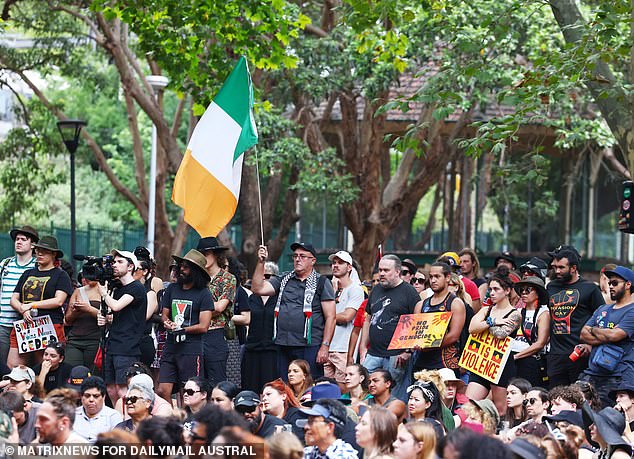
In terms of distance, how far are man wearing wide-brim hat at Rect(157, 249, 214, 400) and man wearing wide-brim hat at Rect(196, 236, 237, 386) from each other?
162mm

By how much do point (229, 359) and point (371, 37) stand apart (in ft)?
25.5

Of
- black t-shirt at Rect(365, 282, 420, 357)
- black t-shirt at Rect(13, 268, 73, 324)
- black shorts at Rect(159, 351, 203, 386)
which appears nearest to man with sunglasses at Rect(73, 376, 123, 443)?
black shorts at Rect(159, 351, 203, 386)

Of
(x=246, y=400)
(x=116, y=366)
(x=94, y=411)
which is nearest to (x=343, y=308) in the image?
(x=116, y=366)

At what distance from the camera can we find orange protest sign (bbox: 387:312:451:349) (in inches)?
479

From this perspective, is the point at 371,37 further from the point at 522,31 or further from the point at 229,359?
the point at 229,359

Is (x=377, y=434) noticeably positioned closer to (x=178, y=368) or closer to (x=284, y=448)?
(x=284, y=448)

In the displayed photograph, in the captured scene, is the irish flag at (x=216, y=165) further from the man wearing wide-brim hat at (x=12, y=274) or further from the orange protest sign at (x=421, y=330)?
the orange protest sign at (x=421, y=330)

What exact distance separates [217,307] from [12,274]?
7.82 ft

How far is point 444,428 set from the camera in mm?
10266

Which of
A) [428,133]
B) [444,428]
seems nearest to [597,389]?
[444,428]

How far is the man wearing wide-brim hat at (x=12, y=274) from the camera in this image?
42.2ft

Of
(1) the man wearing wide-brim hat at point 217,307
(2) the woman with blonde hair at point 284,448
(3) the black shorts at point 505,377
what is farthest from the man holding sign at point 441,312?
(2) the woman with blonde hair at point 284,448

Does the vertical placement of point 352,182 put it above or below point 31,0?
below

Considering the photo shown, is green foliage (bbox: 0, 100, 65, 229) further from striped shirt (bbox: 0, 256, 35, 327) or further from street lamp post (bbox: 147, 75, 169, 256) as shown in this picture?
striped shirt (bbox: 0, 256, 35, 327)
